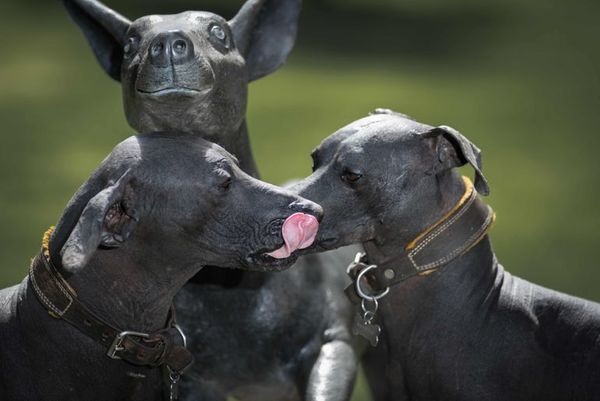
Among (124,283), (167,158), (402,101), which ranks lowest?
(402,101)

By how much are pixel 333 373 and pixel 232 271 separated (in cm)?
44

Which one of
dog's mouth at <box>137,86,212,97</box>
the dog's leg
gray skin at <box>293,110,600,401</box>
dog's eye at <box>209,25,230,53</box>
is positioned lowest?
the dog's leg

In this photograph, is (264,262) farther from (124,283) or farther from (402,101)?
(402,101)

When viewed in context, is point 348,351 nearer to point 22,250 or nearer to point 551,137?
point 22,250

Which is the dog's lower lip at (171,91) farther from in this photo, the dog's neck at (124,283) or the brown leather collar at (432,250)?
the brown leather collar at (432,250)

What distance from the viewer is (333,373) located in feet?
11.5

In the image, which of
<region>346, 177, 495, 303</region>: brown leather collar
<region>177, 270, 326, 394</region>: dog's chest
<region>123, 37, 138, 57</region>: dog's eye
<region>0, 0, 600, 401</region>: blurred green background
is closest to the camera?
<region>346, 177, 495, 303</region>: brown leather collar

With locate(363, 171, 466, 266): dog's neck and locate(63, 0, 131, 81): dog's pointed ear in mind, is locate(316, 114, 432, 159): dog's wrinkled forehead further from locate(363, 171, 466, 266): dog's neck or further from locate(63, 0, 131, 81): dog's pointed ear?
locate(63, 0, 131, 81): dog's pointed ear

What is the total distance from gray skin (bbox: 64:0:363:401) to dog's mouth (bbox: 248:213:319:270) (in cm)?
52

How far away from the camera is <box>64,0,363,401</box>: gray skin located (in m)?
3.19

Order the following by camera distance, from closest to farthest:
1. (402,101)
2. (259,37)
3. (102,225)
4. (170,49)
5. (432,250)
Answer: (102,225)
(170,49)
(432,250)
(259,37)
(402,101)

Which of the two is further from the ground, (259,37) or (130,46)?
(130,46)

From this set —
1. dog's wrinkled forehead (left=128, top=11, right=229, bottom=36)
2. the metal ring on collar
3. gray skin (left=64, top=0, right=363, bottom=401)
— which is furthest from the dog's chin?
dog's wrinkled forehead (left=128, top=11, right=229, bottom=36)

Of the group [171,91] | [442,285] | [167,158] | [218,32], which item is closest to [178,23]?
[218,32]
